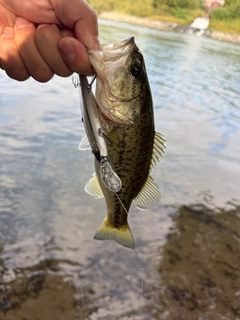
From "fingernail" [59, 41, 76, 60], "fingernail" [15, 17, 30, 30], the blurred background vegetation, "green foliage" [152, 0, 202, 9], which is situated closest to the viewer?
"fingernail" [59, 41, 76, 60]

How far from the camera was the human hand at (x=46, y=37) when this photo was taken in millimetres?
1771

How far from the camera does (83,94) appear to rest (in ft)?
5.52

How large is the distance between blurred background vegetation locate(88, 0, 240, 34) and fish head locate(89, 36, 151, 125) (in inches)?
1467

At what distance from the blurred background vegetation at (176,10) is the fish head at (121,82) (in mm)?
37268

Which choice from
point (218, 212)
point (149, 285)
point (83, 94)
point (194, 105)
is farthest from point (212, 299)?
point (194, 105)

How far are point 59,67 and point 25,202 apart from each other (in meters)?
2.51

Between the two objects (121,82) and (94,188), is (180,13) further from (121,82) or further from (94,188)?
(121,82)

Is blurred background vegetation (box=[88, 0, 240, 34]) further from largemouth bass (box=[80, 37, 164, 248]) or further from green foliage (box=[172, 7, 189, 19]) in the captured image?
largemouth bass (box=[80, 37, 164, 248])

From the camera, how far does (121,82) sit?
187cm

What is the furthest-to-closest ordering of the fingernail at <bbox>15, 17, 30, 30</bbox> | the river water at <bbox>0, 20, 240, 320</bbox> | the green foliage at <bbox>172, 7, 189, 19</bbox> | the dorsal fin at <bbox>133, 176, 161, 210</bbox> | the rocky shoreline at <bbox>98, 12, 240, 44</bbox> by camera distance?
1. the green foliage at <bbox>172, 7, 189, 19</bbox>
2. the rocky shoreline at <bbox>98, 12, 240, 44</bbox>
3. the river water at <bbox>0, 20, 240, 320</bbox>
4. the dorsal fin at <bbox>133, 176, 161, 210</bbox>
5. the fingernail at <bbox>15, 17, 30, 30</bbox>

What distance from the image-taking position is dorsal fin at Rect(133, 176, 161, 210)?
2164 mm

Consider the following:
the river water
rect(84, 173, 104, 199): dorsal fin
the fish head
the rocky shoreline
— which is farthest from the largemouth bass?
the rocky shoreline

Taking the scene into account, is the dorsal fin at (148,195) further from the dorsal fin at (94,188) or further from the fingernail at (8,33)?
the fingernail at (8,33)

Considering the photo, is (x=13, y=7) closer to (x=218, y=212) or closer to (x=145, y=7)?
(x=218, y=212)
